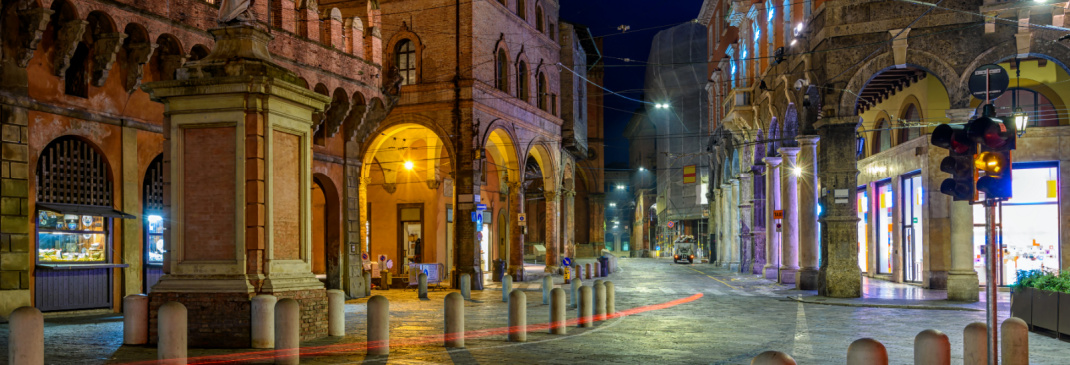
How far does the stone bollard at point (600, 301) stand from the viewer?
16531mm

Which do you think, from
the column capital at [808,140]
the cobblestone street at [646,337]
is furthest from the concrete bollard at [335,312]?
the column capital at [808,140]

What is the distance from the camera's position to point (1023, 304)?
601 inches

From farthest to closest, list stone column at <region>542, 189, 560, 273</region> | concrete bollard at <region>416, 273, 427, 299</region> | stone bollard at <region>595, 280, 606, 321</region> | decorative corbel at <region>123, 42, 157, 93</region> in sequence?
stone column at <region>542, 189, 560, 273</region>
concrete bollard at <region>416, 273, 427, 299</region>
decorative corbel at <region>123, 42, 157, 93</region>
stone bollard at <region>595, 280, 606, 321</region>

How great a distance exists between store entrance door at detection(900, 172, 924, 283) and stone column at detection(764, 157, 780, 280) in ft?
14.4

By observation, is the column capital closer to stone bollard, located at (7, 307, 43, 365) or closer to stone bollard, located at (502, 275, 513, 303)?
stone bollard, located at (502, 275, 513, 303)

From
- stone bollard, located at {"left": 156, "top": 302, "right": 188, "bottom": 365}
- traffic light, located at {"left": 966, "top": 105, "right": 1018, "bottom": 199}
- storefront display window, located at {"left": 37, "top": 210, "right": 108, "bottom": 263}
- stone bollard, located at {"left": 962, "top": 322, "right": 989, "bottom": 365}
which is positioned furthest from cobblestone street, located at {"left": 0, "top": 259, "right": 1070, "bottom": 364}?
traffic light, located at {"left": 966, "top": 105, "right": 1018, "bottom": 199}

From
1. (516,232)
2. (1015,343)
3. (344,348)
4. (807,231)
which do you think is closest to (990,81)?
(807,231)

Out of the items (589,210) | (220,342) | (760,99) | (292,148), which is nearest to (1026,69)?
(760,99)

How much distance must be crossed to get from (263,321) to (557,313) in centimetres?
471

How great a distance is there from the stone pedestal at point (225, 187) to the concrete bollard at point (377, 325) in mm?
1335

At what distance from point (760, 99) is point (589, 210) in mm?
41045

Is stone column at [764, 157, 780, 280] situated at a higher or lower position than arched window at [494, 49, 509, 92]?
lower

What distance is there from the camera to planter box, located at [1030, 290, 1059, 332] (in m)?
13.9

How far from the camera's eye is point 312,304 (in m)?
12.7
